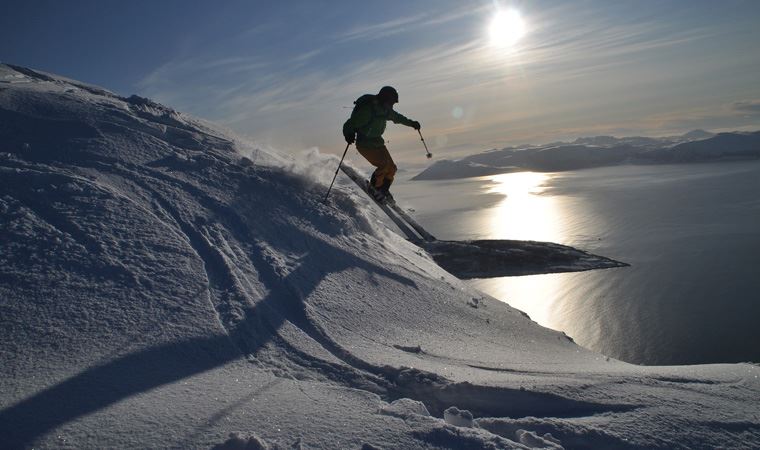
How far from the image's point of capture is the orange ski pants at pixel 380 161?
29.8 ft

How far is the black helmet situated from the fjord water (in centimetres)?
644

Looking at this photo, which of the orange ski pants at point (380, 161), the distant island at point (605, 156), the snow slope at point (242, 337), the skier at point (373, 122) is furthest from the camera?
the distant island at point (605, 156)

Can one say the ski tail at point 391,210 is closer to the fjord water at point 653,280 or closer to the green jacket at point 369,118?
the green jacket at point 369,118

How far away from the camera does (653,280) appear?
14.3m

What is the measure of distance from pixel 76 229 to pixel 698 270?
17076mm

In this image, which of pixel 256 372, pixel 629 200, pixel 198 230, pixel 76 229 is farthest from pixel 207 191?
pixel 629 200

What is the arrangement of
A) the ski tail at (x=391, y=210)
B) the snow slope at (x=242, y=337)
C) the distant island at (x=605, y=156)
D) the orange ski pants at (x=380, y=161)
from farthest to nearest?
1. the distant island at (x=605, y=156)
2. the ski tail at (x=391, y=210)
3. the orange ski pants at (x=380, y=161)
4. the snow slope at (x=242, y=337)

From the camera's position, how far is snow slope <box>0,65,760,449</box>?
272cm

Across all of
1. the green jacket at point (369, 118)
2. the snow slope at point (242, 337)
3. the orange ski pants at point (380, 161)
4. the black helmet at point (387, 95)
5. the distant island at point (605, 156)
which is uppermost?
the distant island at point (605, 156)

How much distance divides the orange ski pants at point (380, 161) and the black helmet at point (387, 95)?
111 centimetres

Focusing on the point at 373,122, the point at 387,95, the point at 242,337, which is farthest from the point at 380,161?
the point at 242,337

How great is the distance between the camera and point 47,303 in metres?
3.60

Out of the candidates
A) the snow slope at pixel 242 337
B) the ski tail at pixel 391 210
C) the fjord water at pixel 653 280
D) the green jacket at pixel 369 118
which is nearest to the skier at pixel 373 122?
the green jacket at pixel 369 118

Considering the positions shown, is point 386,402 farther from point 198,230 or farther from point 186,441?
point 198,230
